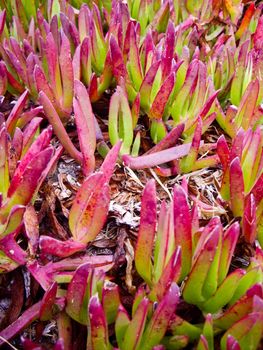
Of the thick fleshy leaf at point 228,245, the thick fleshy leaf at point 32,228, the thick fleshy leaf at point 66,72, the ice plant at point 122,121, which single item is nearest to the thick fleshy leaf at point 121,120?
the ice plant at point 122,121

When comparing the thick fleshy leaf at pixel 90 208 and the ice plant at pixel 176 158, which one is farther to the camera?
the ice plant at pixel 176 158

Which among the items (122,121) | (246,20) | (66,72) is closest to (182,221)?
(122,121)

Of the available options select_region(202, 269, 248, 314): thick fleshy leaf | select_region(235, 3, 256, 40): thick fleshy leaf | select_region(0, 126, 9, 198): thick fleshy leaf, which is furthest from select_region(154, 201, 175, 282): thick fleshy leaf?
select_region(235, 3, 256, 40): thick fleshy leaf

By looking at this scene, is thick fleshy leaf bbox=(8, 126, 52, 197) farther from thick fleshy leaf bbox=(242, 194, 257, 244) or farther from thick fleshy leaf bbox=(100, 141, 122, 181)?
thick fleshy leaf bbox=(242, 194, 257, 244)

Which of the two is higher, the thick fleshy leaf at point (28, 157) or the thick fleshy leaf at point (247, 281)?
the thick fleshy leaf at point (28, 157)

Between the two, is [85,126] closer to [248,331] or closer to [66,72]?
[66,72]

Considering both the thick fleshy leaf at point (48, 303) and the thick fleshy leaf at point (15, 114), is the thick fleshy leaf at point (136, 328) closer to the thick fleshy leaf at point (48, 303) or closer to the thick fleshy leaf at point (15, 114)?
the thick fleshy leaf at point (48, 303)

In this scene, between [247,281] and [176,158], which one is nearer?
[247,281]
